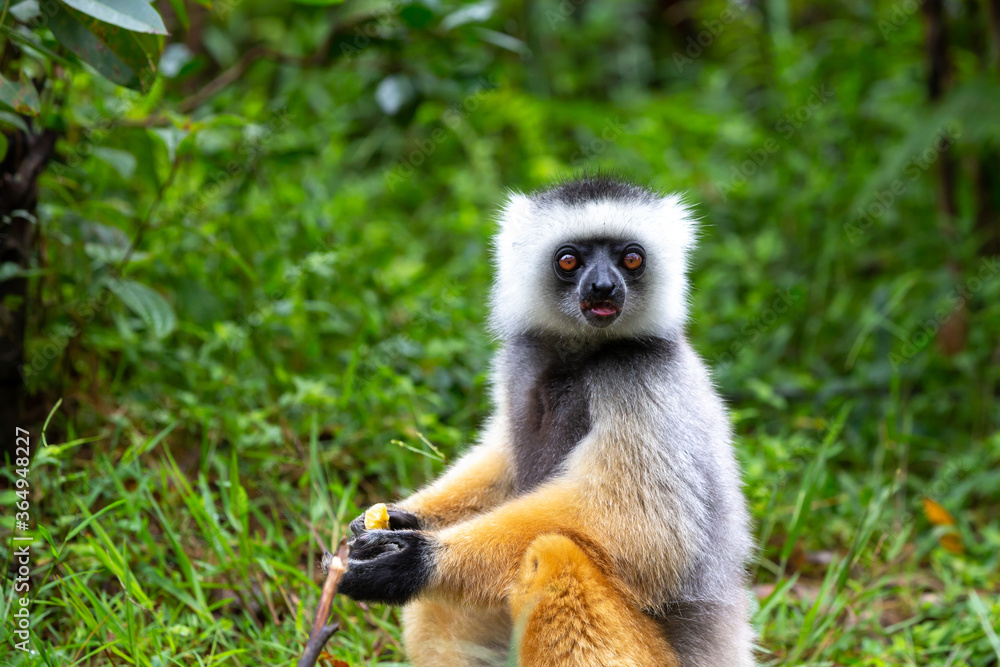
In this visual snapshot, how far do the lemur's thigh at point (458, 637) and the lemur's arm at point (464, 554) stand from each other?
29 centimetres

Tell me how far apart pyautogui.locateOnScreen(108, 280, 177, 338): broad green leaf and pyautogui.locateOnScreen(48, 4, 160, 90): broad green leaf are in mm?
1109

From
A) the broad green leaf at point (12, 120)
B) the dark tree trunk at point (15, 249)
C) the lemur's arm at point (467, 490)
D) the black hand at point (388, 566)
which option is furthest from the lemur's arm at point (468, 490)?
the broad green leaf at point (12, 120)

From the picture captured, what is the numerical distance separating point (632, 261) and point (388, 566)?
1700 mm

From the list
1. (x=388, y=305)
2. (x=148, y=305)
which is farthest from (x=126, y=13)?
(x=388, y=305)

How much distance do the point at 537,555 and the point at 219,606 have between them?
5.59 feet

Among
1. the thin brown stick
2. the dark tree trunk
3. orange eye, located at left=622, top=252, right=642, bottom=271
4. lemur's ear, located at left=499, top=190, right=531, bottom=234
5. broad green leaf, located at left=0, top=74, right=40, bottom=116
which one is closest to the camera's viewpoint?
the thin brown stick

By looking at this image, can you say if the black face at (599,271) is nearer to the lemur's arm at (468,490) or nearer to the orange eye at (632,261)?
the orange eye at (632,261)

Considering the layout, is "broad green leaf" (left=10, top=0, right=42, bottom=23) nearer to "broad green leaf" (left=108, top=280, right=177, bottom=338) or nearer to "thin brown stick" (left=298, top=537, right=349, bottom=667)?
"broad green leaf" (left=108, top=280, right=177, bottom=338)

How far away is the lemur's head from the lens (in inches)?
148

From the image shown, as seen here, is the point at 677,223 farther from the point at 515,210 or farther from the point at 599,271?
the point at 515,210

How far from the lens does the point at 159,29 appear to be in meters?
3.42

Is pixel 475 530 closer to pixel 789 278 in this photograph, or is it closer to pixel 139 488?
pixel 139 488

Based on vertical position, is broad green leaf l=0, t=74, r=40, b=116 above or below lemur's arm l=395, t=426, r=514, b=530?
above

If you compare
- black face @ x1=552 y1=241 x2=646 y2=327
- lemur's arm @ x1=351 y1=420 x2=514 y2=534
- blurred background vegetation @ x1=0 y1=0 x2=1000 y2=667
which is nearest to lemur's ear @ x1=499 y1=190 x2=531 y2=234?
black face @ x1=552 y1=241 x2=646 y2=327
